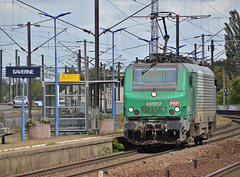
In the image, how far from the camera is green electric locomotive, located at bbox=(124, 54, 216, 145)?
17.1 m

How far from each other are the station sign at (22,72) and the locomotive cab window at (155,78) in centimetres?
498

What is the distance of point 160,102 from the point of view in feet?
56.7

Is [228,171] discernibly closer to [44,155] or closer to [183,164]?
[183,164]

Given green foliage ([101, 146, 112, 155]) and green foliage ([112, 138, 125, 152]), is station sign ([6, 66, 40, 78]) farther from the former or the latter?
green foliage ([101, 146, 112, 155])

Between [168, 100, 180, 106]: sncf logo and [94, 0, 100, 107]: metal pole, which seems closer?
[168, 100, 180, 106]: sncf logo

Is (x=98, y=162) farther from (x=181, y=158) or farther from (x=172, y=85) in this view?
(x=172, y=85)

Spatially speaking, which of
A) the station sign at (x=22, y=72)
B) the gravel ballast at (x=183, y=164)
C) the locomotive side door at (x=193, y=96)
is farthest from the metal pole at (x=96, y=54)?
the gravel ballast at (x=183, y=164)

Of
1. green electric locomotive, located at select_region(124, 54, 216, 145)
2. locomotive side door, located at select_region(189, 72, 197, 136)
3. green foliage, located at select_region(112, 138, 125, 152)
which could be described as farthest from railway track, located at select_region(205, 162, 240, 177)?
green foliage, located at select_region(112, 138, 125, 152)

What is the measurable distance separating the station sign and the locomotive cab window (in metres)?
4.98

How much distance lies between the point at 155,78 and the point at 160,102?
3.14ft

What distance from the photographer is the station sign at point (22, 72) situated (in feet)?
67.2

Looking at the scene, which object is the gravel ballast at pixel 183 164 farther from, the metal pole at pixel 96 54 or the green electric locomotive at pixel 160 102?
the metal pole at pixel 96 54

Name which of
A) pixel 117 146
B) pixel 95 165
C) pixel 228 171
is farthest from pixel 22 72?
pixel 228 171

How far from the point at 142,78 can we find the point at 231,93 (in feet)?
230
